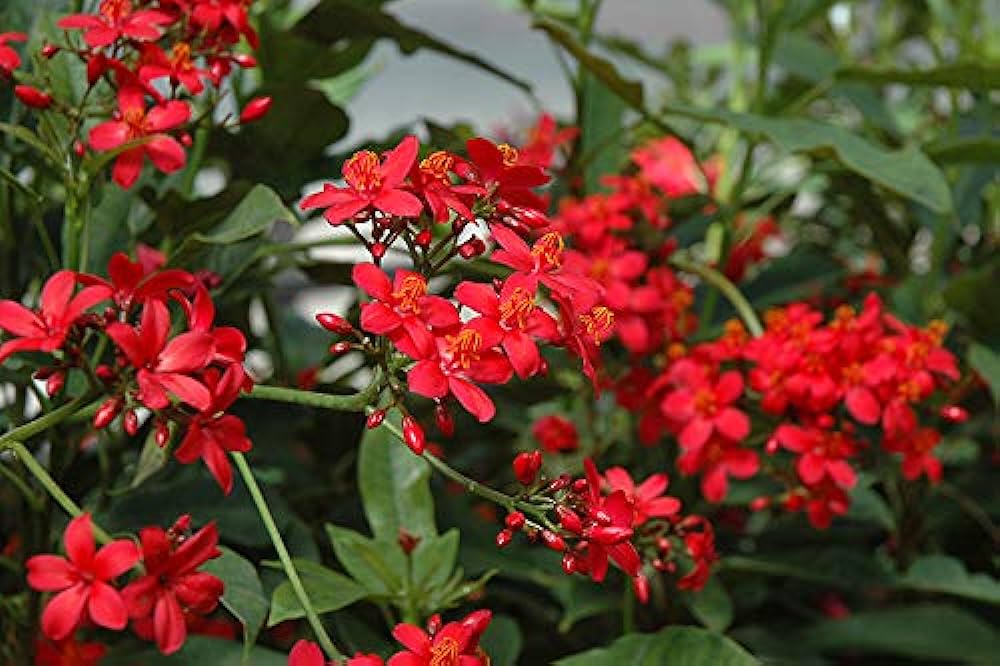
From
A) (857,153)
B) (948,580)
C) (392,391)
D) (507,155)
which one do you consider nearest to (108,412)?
(392,391)

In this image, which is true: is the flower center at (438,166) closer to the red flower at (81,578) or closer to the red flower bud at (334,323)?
the red flower bud at (334,323)

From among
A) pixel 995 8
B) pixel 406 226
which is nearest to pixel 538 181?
pixel 406 226

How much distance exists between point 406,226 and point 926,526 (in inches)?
26.7

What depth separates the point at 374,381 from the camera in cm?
68

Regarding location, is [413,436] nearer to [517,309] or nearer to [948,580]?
[517,309]

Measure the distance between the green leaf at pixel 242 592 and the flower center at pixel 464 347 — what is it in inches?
6.9

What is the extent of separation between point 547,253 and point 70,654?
37 cm

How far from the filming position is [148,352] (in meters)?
0.65

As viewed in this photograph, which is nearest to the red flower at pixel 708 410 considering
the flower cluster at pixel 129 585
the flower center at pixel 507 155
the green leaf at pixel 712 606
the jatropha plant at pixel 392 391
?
the jatropha plant at pixel 392 391

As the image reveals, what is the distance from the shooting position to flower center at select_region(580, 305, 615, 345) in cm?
71

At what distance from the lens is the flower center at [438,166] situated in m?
0.70

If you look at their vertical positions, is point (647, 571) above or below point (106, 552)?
below

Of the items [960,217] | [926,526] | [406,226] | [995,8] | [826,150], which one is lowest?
[995,8]

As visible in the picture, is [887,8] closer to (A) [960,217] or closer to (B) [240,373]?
(A) [960,217]
